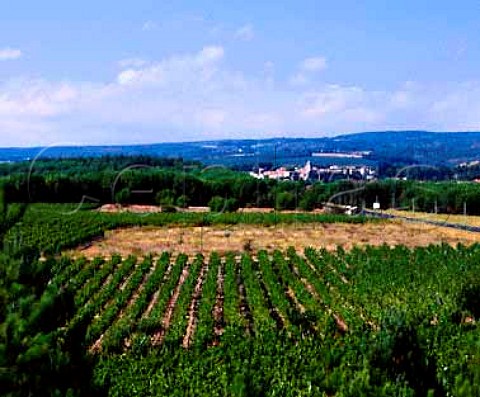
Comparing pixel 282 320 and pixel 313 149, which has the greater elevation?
pixel 313 149

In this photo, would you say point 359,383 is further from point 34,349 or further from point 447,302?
point 447,302

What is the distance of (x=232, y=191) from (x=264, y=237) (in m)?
32.2

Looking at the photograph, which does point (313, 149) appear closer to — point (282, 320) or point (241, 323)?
point (282, 320)

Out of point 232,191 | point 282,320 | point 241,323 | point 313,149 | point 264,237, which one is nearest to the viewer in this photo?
point 241,323

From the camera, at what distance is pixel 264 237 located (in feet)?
159

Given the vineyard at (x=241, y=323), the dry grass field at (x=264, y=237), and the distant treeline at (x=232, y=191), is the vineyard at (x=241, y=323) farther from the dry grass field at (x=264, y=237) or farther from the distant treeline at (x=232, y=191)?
the distant treeline at (x=232, y=191)

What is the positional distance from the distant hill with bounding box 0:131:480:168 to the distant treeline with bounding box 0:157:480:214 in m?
27.9

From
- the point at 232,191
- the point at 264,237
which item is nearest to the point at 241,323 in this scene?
the point at 264,237

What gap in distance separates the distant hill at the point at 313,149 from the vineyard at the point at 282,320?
7602cm

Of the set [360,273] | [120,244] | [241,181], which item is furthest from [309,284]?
[241,181]

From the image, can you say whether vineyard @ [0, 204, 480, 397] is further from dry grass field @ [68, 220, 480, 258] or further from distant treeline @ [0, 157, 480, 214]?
distant treeline @ [0, 157, 480, 214]

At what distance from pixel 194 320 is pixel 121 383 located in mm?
7825

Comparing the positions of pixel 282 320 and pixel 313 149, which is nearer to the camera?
pixel 282 320

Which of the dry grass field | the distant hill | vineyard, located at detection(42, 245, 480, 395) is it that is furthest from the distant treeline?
vineyard, located at detection(42, 245, 480, 395)
